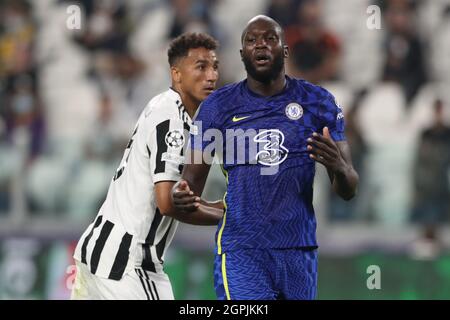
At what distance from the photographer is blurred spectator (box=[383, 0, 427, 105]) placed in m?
9.96

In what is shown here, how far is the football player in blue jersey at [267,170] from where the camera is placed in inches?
183

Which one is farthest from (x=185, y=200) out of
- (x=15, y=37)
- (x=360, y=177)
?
(x=15, y=37)

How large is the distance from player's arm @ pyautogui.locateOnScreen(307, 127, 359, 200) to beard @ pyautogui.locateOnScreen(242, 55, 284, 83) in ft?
1.37

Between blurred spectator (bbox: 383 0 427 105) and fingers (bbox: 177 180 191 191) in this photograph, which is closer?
fingers (bbox: 177 180 191 191)

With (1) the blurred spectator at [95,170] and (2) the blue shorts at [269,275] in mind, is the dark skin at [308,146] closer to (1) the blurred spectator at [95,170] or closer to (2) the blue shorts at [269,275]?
(2) the blue shorts at [269,275]

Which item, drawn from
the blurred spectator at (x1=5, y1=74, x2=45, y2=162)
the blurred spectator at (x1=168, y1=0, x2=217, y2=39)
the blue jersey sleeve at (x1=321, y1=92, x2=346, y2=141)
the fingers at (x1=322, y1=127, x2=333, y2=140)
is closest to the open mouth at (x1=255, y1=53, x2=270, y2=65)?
the blue jersey sleeve at (x1=321, y1=92, x2=346, y2=141)

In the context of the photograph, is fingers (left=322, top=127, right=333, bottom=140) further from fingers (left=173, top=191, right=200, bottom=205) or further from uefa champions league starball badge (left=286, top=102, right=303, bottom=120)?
fingers (left=173, top=191, right=200, bottom=205)

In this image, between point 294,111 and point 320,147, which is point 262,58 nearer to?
point 294,111

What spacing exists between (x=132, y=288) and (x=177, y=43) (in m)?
1.53

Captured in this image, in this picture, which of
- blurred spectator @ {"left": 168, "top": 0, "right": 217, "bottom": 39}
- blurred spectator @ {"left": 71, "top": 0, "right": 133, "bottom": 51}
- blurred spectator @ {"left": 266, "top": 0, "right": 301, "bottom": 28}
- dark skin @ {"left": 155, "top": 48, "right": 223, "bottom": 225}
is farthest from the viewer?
blurred spectator @ {"left": 71, "top": 0, "right": 133, "bottom": 51}

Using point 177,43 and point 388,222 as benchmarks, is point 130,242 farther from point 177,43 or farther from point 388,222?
point 388,222
